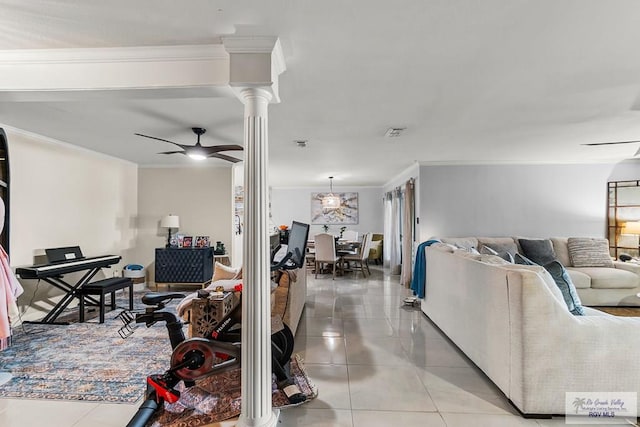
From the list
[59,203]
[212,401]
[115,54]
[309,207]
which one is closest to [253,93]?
[115,54]

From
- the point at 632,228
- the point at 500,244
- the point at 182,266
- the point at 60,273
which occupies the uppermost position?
the point at 632,228

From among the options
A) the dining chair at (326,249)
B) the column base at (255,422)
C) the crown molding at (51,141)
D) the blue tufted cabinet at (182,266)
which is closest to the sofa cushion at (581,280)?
the dining chair at (326,249)

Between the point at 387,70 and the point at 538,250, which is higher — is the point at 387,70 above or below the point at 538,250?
above

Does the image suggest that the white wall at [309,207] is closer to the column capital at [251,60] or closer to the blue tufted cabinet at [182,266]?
the blue tufted cabinet at [182,266]

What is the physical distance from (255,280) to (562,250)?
540cm

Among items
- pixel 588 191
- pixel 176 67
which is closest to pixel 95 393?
pixel 176 67

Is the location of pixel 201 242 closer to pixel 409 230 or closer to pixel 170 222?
pixel 170 222

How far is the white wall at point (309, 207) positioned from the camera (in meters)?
9.68

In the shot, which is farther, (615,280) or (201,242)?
(201,242)

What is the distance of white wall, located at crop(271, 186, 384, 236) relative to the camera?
9680mm

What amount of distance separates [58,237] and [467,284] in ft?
16.8

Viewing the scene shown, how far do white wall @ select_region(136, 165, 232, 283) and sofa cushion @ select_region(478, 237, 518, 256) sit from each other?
4499 millimetres
